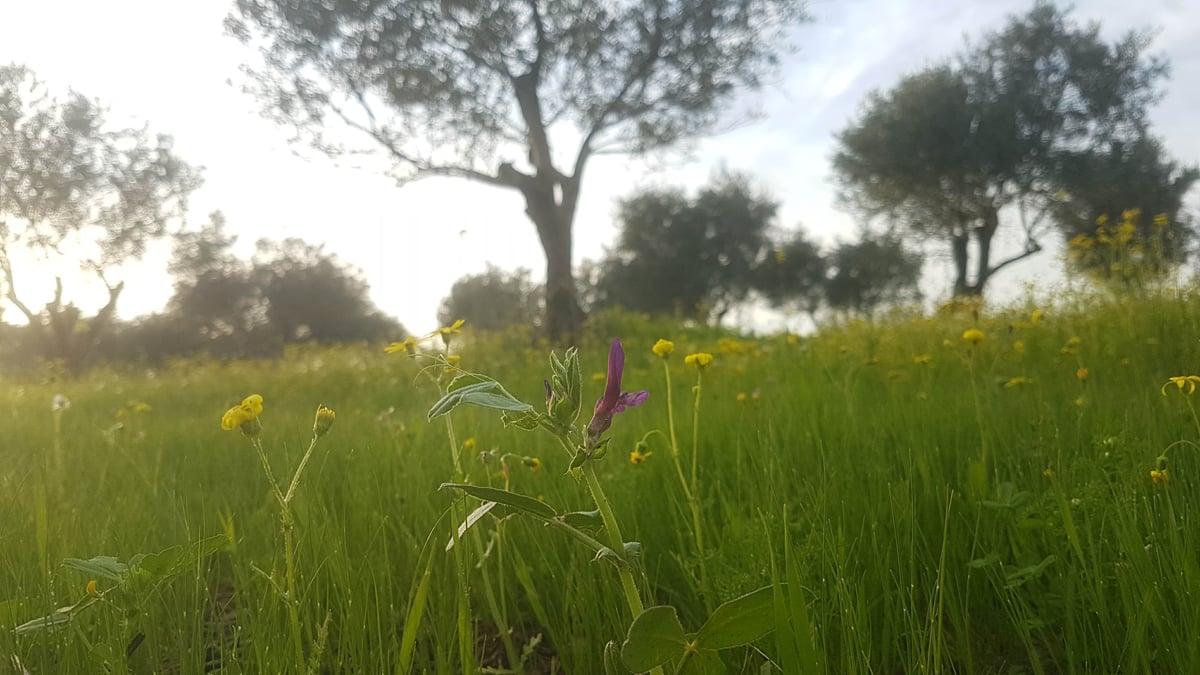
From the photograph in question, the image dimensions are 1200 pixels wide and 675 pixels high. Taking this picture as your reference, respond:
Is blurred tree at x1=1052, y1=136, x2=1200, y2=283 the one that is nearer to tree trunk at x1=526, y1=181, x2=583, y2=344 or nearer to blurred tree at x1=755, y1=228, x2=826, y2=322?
blurred tree at x1=755, y1=228, x2=826, y2=322

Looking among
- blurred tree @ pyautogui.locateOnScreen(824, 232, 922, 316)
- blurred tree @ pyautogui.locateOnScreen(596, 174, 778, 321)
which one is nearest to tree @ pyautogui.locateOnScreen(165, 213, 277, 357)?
blurred tree @ pyautogui.locateOnScreen(596, 174, 778, 321)

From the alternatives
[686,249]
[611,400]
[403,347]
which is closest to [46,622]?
[403,347]

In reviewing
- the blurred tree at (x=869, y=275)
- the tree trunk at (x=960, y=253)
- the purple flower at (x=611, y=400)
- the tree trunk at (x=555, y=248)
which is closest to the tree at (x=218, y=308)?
the tree trunk at (x=555, y=248)

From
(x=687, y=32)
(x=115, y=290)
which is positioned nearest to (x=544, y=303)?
(x=687, y=32)

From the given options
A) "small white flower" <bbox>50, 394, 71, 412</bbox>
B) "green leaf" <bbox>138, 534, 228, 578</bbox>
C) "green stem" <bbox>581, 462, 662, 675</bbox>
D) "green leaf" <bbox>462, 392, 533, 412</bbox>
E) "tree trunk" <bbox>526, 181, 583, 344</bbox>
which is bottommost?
"green leaf" <bbox>138, 534, 228, 578</bbox>

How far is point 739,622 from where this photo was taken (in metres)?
0.63

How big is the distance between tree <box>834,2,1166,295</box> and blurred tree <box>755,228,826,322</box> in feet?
24.0

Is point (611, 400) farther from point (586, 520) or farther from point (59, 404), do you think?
point (59, 404)

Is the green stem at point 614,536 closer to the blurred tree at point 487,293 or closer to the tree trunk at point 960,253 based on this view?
the tree trunk at point 960,253

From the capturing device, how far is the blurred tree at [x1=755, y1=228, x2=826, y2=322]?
23.6 m

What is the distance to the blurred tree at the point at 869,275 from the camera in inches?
855

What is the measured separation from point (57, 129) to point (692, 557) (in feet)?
57.8

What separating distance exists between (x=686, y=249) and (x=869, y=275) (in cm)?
630

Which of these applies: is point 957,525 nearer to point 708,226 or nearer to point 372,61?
point 372,61
